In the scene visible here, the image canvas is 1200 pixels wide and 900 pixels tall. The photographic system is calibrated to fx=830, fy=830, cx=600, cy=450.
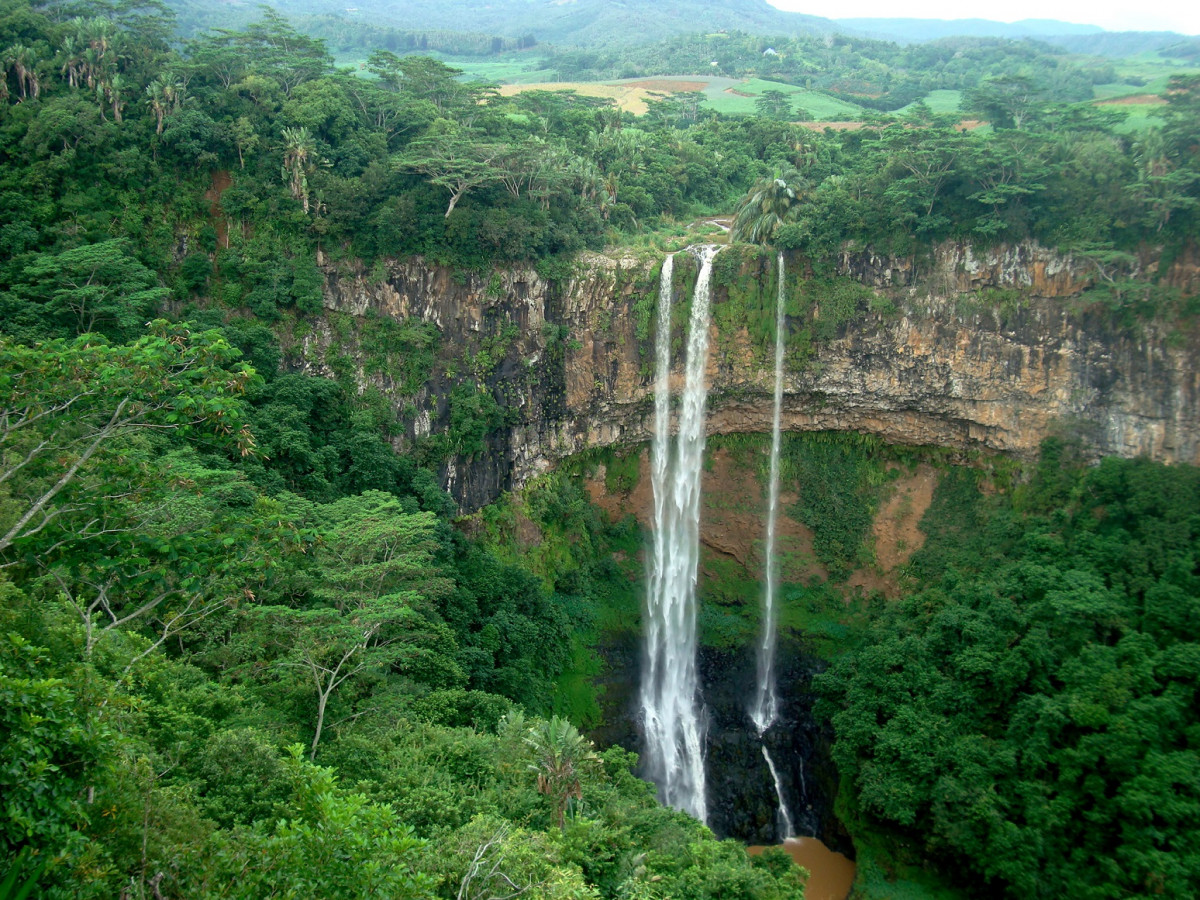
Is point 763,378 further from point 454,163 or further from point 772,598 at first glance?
point 454,163

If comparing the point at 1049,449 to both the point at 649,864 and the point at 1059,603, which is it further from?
the point at 649,864

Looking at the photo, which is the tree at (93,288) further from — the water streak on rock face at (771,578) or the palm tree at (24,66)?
the water streak on rock face at (771,578)

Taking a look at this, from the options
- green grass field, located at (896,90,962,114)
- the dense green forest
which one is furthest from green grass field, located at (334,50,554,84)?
green grass field, located at (896,90,962,114)

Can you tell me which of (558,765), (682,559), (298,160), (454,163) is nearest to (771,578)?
(682,559)

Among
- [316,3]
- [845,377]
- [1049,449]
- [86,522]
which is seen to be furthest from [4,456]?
[316,3]

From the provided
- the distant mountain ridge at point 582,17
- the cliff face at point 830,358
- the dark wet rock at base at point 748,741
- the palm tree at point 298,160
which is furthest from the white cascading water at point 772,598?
the distant mountain ridge at point 582,17

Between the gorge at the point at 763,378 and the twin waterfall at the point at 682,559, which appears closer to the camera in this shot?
the gorge at the point at 763,378
